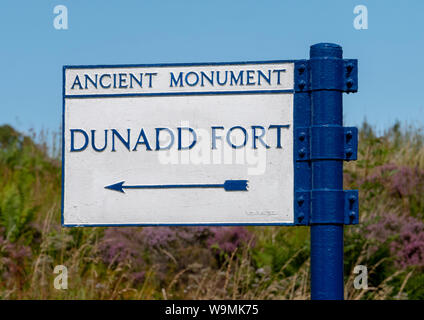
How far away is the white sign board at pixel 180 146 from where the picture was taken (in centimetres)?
335

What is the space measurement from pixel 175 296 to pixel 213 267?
872 millimetres

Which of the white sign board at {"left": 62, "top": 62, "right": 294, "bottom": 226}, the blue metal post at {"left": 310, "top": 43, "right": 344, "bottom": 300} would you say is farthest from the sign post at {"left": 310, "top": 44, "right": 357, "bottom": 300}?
the white sign board at {"left": 62, "top": 62, "right": 294, "bottom": 226}

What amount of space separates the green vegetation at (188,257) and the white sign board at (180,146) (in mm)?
2337

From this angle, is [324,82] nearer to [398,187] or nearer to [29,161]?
[398,187]

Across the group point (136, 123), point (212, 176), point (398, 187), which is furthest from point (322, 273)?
point (398, 187)

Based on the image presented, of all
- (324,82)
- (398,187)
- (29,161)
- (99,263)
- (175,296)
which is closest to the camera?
(324,82)

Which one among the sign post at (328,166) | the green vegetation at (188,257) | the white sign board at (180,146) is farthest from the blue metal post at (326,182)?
the green vegetation at (188,257)

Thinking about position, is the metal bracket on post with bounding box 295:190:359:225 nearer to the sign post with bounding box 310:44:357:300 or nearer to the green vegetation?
the sign post with bounding box 310:44:357:300

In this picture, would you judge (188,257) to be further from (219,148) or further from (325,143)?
(325,143)

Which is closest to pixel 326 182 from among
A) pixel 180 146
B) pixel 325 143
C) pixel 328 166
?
pixel 328 166

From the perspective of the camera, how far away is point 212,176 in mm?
3391

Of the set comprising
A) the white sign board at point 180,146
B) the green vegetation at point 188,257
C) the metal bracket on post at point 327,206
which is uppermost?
the white sign board at point 180,146

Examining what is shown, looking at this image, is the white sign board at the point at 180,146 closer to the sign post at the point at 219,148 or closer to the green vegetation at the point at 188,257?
the sign post at the point at 219,148

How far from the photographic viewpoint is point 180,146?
341cm
